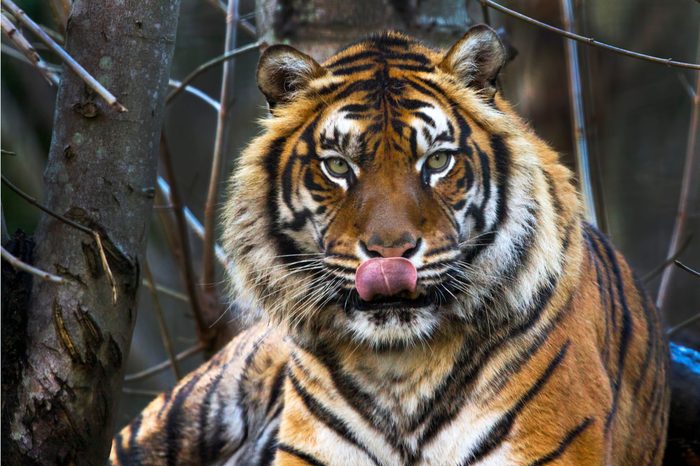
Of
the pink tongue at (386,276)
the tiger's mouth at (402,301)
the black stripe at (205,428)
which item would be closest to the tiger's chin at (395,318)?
the tiger's mouth at (402,301)

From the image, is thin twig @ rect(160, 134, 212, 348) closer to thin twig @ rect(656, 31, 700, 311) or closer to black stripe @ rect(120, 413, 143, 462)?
black stripe @ rect(120, 413, 143, 462)

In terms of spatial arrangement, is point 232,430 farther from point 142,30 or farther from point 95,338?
point 142,30

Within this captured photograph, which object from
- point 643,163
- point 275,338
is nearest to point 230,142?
point 643,163

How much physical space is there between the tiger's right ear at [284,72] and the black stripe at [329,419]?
2.79ft

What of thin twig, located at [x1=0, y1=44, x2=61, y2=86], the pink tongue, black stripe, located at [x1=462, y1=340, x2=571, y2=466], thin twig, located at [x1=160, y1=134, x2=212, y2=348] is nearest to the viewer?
thin twig, located at [x1=0, y1=44, x2=61, y2=86]

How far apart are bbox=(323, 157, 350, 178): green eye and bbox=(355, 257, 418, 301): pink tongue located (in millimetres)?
341

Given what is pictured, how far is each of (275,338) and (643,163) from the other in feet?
26.8

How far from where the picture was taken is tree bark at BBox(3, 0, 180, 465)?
2.64m

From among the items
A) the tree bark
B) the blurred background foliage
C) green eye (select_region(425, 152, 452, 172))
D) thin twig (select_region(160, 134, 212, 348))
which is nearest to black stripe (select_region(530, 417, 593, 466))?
green eye (select_region(425, 152, 452, 172))

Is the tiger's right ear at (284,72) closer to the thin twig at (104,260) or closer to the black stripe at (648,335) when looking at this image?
the thin twig at (104,260)

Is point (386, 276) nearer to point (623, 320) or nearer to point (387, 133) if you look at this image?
point (387, 133)

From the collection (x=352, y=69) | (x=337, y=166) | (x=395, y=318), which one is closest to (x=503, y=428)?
(x=395, y=318)

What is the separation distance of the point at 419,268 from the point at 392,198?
0.20 meters

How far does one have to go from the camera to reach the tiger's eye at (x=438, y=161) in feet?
9.33
